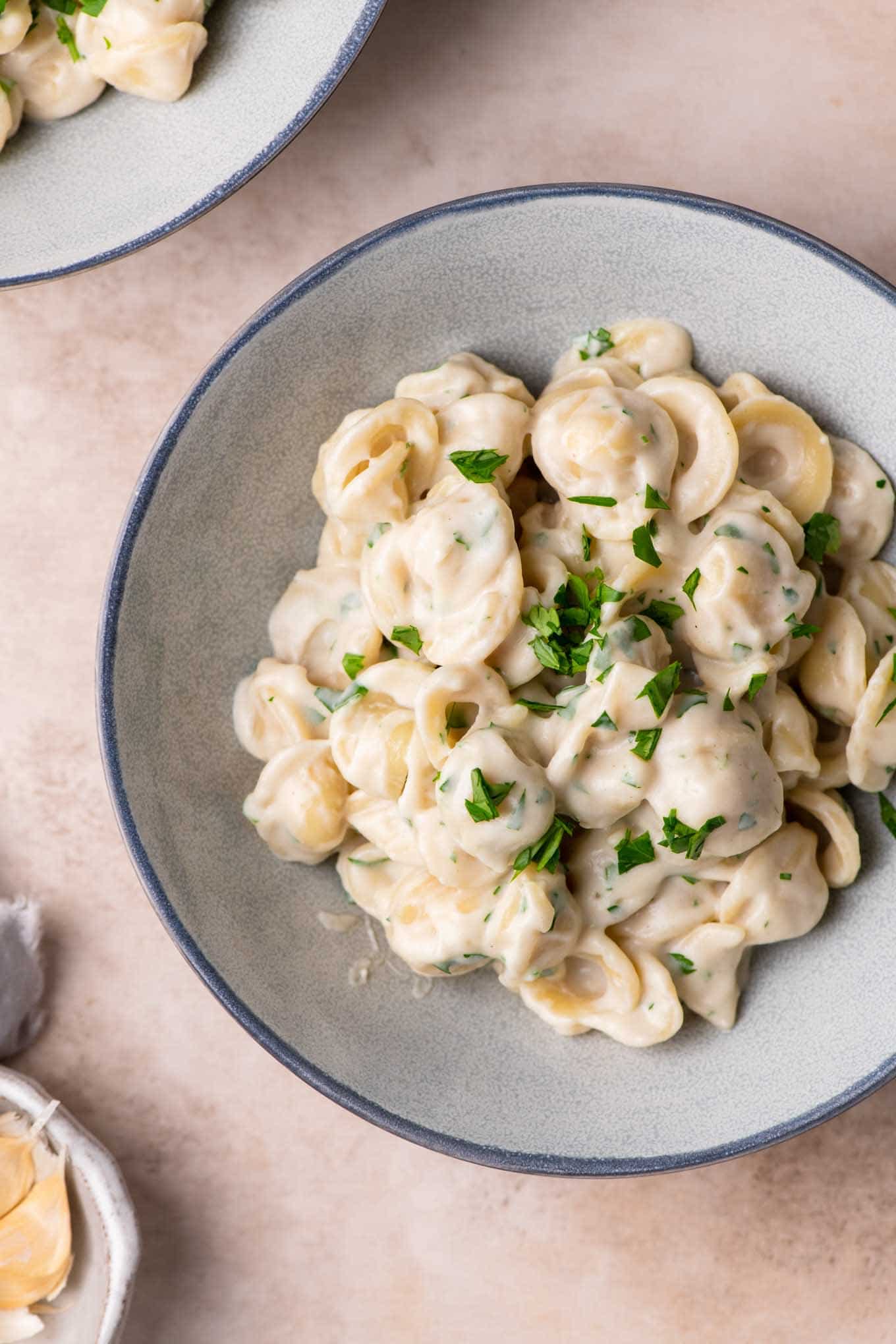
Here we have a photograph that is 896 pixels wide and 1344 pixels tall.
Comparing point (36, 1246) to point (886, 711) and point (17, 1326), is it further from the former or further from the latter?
point (886, 711)

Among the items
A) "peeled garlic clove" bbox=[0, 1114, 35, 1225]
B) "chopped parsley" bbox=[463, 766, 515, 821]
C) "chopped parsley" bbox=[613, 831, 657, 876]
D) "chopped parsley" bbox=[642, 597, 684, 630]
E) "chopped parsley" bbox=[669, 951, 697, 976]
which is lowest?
"peeled garlic clove" bbox=[0, 1114, 35, 1225]

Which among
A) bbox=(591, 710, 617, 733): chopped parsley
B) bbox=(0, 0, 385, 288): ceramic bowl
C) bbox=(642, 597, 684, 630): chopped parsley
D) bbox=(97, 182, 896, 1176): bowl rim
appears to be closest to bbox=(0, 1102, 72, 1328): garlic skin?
bbox=(97, 182, 896, 1176): bowl rim

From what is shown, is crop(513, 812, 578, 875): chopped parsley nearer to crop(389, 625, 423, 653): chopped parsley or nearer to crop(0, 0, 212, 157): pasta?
crop(389, 625, 423, 653): chopped parsley

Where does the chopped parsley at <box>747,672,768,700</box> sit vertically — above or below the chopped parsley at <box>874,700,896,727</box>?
above

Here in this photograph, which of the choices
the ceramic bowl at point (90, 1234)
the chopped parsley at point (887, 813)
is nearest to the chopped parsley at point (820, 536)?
the chopped parsley at point (887, 813)

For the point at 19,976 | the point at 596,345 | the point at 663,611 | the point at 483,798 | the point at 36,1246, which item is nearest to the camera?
the point at 483,798

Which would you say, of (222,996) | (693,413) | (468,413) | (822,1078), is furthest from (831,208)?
(222,996)

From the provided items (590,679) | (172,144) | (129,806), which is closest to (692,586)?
(590,679)
